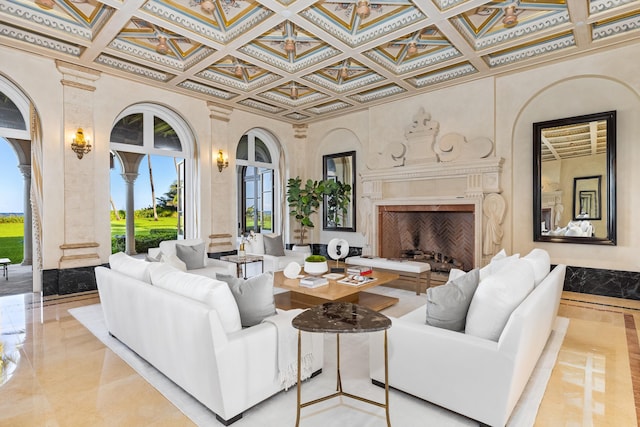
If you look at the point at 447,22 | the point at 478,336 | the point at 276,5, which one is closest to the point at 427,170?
the point at 447,22

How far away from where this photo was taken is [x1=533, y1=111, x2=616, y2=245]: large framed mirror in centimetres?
479

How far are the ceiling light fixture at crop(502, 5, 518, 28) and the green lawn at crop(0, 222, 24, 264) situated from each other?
33.5ft

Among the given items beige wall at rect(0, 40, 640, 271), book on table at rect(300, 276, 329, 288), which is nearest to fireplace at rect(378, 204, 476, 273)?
beige wall at rect(0, 40, 640, 271)

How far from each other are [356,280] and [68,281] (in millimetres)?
4358

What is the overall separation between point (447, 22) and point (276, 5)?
81.1 inches

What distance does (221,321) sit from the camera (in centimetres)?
214

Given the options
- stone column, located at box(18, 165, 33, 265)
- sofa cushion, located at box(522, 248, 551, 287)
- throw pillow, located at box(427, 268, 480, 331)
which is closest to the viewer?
throw pillow, located at box(427, 268, 480, 331)

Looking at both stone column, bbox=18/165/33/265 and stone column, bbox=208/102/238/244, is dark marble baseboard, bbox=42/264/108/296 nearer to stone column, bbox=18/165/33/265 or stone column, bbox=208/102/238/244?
stone column, bbox=208/102/238/244

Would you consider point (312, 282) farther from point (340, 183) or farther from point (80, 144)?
point (340, 183)

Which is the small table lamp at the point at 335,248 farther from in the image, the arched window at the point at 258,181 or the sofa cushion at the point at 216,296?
the arched window at the point at 258,181

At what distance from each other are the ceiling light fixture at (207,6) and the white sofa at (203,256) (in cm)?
312

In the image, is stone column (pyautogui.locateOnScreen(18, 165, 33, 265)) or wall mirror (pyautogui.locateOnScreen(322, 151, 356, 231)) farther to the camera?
wall mirror (pyautogui.locateOnScreen(322, 151, 356, 231))

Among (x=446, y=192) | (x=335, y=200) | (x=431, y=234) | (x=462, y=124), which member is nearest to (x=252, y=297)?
(x=446, y=192)

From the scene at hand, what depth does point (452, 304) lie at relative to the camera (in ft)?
7.55
